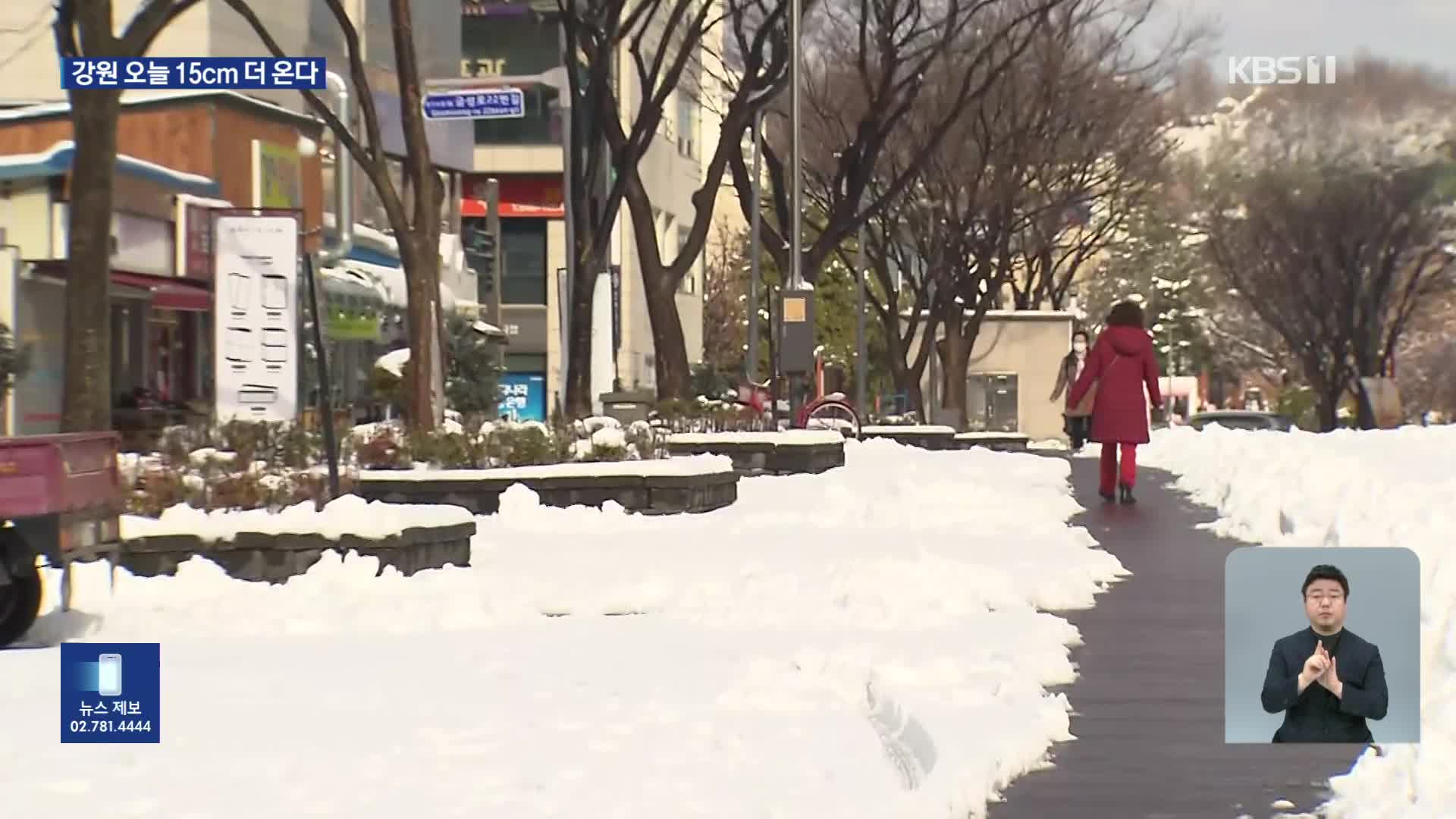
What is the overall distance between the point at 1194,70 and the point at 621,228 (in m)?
26.7

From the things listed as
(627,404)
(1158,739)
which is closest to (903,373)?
(627,404)

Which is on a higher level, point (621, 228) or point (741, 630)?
point (621, 228)

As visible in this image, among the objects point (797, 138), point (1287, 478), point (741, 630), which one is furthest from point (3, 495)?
point (797, 138)

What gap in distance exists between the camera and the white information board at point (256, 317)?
1392cm

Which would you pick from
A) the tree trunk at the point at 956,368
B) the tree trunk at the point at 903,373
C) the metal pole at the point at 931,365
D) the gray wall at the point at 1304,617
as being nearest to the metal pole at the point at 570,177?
the gray wall at the point at 1304,617

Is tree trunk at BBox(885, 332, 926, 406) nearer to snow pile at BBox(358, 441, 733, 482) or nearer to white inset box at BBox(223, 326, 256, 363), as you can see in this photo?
snow pile at BBox(358, 441, 733, 482)

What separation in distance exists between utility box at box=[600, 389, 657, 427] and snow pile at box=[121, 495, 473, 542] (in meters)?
20.0

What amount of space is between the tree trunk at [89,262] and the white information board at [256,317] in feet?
3.99

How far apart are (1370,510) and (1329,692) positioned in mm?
11103

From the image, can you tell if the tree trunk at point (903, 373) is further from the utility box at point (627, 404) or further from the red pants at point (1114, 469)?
the red pants at point (1114, 469)

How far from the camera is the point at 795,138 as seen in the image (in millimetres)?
33719

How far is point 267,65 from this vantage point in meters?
12.1

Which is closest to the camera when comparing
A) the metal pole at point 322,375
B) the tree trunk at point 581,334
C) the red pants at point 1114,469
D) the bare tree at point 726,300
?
the metal pole at point 322,375

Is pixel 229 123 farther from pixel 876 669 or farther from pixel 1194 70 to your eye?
pixel 876 669
